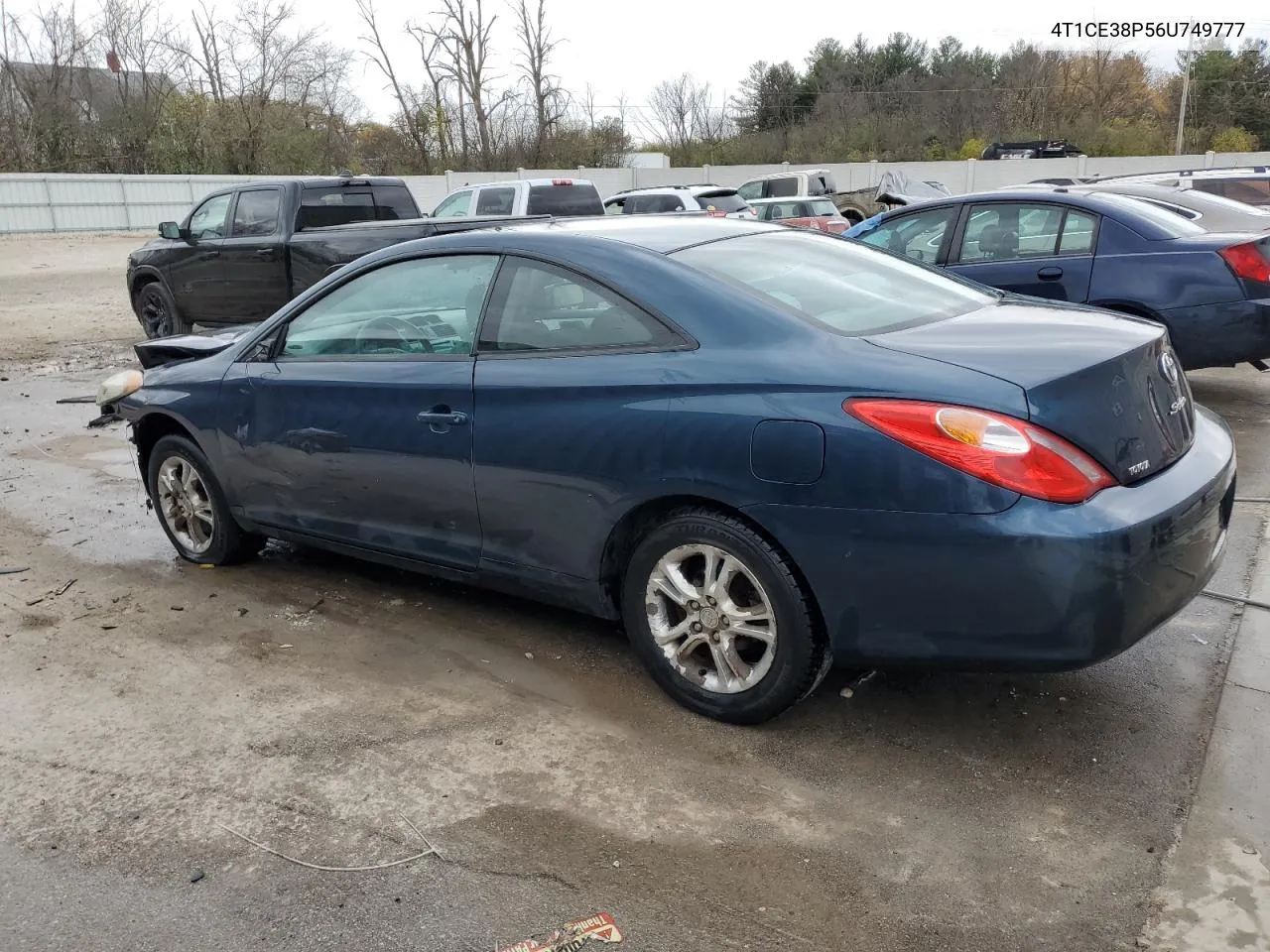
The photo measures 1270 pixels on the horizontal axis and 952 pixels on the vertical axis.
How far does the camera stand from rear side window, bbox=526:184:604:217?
14207mm

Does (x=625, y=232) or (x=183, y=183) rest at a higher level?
(x=183, y=183)

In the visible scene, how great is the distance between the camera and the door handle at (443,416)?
3930 millimetres

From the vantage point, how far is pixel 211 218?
1173 centimetres

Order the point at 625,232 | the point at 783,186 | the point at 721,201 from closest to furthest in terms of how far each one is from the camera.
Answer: the point at 625,232 < the point at 721,201 < the point at 783,186

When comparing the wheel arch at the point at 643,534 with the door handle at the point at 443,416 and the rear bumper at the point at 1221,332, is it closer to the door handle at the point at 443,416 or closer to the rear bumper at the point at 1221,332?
the door handle at the point at 443,416

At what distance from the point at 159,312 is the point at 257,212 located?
235 centimetres

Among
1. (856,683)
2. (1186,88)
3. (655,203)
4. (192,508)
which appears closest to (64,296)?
(655,203)

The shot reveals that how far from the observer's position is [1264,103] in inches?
1726

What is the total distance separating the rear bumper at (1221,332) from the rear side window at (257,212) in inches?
331

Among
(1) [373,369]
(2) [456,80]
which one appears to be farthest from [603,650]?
(2) [456,80]

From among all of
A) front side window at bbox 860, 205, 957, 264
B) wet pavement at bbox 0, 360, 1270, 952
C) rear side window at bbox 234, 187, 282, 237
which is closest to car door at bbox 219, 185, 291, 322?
rear side window at bbox 234, 187, 282, 237

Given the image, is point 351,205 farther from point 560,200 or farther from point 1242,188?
point 1242,188

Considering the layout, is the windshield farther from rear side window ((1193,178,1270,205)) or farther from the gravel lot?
rear side window ((1193,178,1270,205))

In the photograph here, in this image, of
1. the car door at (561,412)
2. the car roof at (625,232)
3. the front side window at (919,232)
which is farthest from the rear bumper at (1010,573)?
the front side window at (919,232)
